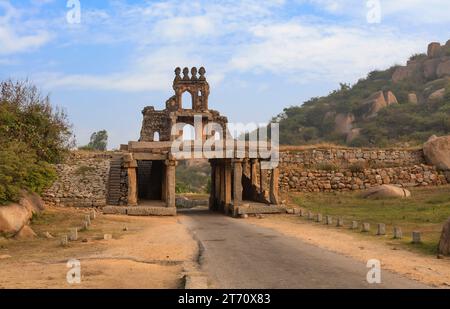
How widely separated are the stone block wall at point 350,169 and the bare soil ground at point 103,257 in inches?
586

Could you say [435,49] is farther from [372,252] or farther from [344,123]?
[372,252]

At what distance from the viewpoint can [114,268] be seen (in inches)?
403

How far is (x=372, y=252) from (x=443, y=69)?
64.2m

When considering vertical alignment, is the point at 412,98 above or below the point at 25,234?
above

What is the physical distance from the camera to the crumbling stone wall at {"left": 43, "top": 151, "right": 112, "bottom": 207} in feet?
87.0

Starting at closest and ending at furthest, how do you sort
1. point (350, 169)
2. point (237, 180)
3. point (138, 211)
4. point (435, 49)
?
point (138, 211), point (237, 180), point (350, 169), point (435, 49)

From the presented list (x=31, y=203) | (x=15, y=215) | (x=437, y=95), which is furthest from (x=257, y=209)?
(x=437, y=95)

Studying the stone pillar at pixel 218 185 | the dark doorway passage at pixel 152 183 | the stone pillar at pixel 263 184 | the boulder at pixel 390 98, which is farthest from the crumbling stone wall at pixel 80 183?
the boulder at pixel 390 98

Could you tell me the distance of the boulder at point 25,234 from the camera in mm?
15177

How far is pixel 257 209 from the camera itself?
24.8 m

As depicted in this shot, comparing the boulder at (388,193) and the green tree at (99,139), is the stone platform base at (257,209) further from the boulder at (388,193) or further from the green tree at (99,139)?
the green tree at (99,139)

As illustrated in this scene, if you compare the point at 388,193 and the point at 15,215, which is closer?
the point at 15,215
